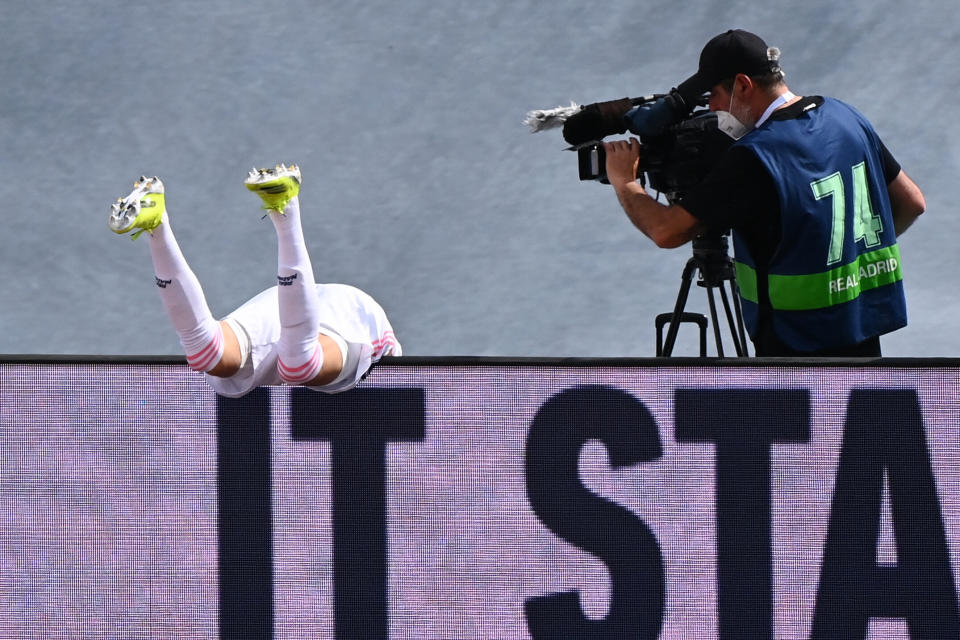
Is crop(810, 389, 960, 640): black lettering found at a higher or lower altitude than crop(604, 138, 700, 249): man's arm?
lower

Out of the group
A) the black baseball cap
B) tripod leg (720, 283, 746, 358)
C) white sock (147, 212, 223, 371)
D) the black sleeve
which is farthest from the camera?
tripod leg (720, 283, 746, 358)

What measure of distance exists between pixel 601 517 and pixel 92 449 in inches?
46.4

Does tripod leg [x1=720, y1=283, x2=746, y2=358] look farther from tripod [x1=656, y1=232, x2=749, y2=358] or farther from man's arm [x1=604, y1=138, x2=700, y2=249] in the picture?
man's arm [x1=604, y1=138, x2=700, y2=249]

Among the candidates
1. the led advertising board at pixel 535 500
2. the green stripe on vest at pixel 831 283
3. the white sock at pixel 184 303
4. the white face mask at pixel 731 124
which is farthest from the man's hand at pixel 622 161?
the white sock at pixel 184 303

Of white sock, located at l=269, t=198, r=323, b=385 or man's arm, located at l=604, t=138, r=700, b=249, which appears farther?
man's arm, located at l=604, t=138, r=700, b=249

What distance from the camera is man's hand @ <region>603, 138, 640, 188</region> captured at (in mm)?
3049

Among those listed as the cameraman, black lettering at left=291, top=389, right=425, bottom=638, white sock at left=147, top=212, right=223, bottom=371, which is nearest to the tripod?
the cameraman

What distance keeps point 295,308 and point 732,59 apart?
1292 mm

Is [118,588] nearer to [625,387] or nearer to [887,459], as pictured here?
[625,387]

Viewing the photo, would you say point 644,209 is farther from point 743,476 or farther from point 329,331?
point 329,331

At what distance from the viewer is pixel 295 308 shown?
2.61 meters

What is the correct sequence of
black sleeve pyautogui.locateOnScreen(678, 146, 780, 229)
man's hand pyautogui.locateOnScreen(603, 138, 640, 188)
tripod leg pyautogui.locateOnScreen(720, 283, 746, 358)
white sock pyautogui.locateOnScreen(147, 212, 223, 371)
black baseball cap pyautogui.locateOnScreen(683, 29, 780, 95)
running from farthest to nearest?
tripod leg pyautogui.locateOnScreen(720, 283, 746, 358) → man's hand pyautogui.locateOnScreen(603, 138, 640, 188) → black baseball cap pyautogui.locateOnScreen(683, 29, 780, 95) → black sleeve pyautogui.locateOnScreen(678, 146, 780, 229) → white sock pyautogui.locateOnScreen(147, 212, 223, 371)

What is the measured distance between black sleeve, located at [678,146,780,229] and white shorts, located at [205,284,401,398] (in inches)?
34.5

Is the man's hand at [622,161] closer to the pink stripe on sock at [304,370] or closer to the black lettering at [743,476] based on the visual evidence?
the black lettering at [743,476]
